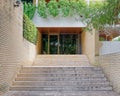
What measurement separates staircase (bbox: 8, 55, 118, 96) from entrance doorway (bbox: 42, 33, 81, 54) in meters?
10.9

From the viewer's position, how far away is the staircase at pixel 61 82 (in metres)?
10.3

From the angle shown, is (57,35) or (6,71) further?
(57,35)

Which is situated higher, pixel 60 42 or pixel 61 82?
pixel 61 82

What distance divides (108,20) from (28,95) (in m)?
3.97

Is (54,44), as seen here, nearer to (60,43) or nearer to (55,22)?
(60,43)

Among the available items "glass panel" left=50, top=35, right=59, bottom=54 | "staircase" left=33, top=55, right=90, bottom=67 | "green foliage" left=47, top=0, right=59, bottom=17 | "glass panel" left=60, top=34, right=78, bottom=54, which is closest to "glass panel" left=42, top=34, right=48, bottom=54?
"glass panel" left=50, top=35, right=59, bottom=54

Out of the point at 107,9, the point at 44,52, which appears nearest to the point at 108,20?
the point at 107,9

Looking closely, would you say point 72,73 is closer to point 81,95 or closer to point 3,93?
point 81,95

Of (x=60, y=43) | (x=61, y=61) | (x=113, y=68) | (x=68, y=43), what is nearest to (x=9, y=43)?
(x=113, y=68)

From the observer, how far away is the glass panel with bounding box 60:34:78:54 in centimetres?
2423

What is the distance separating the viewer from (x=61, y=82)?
11516 millimetres

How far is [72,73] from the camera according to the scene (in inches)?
495

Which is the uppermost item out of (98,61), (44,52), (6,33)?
(6,33)

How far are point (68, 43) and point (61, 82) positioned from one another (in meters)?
13.1
